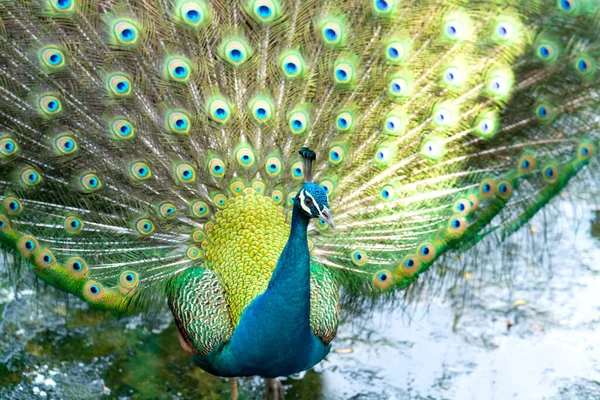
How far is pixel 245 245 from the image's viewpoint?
275cm

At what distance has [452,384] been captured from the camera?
3289 millimetres

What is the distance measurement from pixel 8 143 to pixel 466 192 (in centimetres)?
178

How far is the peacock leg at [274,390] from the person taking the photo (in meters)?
3.05

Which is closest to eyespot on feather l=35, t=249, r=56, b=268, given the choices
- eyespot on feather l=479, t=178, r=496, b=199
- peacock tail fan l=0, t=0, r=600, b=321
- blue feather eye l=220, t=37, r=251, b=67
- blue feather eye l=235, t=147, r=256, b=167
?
peacock tail fan l=0, t=0, r=600, b=321

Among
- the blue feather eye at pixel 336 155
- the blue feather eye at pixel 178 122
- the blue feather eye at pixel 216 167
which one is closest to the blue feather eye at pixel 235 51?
the blue feather eye at pixel 178 122

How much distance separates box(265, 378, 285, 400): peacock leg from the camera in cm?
305

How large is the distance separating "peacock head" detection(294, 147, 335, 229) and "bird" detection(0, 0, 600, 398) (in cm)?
45

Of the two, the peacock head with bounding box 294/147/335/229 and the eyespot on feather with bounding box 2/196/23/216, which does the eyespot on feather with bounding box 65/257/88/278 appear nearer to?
the eyespot on feather with bounding box 2/196/23/216

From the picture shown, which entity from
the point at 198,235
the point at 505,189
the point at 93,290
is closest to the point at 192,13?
the point at 198,235

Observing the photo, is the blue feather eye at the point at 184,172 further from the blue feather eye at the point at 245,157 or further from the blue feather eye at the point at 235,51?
the blue feather eye at the point at 235,51

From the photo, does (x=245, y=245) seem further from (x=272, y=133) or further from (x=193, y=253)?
(x=272, y=133)

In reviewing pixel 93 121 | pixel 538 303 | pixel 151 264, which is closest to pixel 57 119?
pixel 93 121

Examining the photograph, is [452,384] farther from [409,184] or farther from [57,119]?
[57,119]

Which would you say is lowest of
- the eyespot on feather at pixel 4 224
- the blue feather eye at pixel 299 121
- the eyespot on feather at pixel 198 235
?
the eyespot on feather at pixel 4 224
